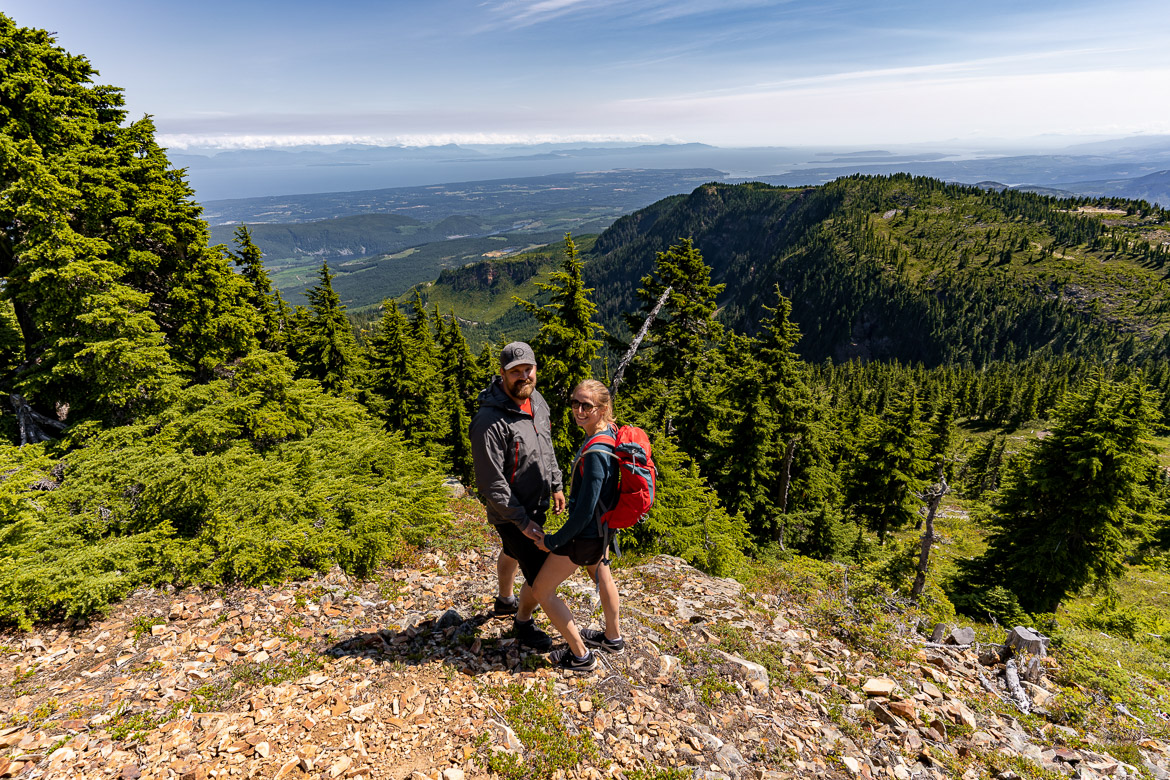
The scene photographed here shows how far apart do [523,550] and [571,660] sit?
157cm

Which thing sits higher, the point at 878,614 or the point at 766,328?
the point at 766,328

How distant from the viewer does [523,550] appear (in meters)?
5.66

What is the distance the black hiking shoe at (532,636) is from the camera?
615 cm

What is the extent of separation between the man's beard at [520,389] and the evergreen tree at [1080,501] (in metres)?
22.7

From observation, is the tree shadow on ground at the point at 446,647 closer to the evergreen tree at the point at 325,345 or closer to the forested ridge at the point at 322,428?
the forested ridge at the point at 322,428

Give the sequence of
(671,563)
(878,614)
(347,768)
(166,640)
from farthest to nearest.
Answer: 1. (671,563)
2. (878,614)
3. (166,640)
4. (347,768)

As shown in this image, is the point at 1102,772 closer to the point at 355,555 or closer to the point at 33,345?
the point at 355,555

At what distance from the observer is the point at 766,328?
21688 millimetres

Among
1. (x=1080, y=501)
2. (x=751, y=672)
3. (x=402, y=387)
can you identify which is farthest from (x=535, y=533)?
(x=402, y=387)

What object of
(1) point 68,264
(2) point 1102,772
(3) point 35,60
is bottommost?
(2) point 1102,772

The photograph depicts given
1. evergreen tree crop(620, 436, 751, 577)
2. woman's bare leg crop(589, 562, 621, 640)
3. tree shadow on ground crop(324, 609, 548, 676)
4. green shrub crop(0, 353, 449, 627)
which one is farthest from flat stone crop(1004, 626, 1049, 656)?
green shrub crop(0, 353, 449, 627)

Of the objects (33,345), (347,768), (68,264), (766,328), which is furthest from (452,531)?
(766,328)

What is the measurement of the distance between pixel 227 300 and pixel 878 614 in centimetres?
1940

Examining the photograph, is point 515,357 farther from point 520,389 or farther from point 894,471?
point 894,471
